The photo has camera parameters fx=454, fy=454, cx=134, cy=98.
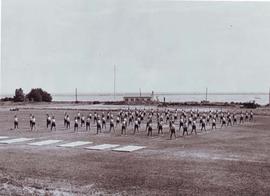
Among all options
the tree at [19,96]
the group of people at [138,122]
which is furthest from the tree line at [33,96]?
the group of people at [138,122]

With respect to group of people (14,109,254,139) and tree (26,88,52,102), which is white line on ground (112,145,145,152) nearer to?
group of people (14,109,254,139)

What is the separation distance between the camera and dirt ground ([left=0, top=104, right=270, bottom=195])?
1656 cm

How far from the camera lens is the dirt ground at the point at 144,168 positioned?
16.6m

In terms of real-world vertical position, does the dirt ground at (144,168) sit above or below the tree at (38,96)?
below

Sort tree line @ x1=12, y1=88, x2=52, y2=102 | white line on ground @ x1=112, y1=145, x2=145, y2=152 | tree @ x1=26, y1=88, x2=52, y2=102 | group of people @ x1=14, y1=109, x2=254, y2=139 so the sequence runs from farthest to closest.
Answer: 1. tree @ x1=26, y1=88, x2=52, y2=102
2. tree line @ x1=12, y1=88, x2=52, y2=102
3. group of people @ x1=14, y1=109, x2=254, y2=139
4. white line on ground @ x1=112, y1=145, x2=145, y2=152

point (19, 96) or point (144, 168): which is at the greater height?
point (19, 96)

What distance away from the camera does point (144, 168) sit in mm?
20734

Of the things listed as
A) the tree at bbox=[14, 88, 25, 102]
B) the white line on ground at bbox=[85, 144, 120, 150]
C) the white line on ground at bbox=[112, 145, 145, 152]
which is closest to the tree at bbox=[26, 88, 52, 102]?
the tree at bbox=[14, 88, 25, 102]

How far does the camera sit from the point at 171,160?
910 inches

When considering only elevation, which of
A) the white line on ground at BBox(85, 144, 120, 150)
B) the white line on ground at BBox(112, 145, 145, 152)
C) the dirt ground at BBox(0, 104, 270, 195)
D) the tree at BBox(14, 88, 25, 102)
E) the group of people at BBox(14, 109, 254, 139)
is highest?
the tree at BBox(14, 88, 25, 102)

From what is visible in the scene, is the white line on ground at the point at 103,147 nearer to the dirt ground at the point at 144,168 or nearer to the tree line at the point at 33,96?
the dirt ground at the point at 144,168

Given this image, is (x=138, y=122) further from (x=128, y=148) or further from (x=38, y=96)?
(x=38, y=96)

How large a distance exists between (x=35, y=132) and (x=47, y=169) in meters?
17.8

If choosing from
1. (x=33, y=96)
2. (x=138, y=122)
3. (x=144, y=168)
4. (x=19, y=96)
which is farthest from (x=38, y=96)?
(x=144, y=168)
